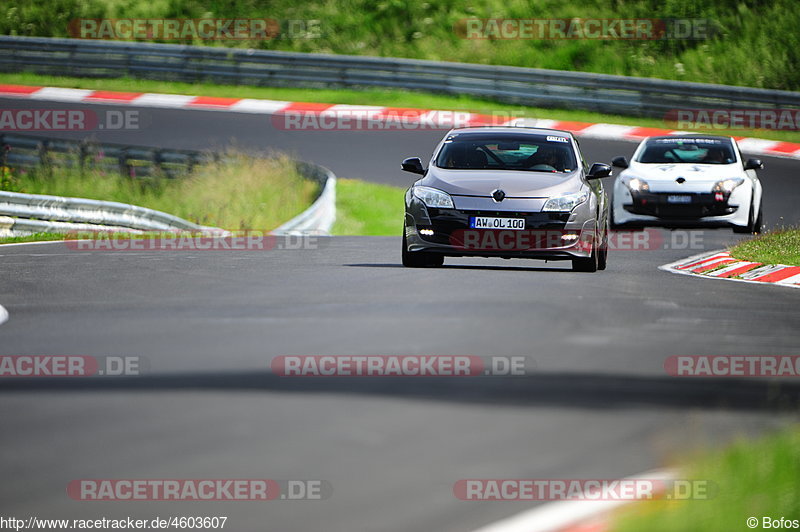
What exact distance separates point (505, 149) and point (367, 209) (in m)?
9.01

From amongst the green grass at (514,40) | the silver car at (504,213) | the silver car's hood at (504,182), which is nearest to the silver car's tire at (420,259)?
the silver car at (504,213)

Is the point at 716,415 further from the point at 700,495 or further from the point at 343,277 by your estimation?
the point at 343,277

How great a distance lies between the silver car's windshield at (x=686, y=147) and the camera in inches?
707

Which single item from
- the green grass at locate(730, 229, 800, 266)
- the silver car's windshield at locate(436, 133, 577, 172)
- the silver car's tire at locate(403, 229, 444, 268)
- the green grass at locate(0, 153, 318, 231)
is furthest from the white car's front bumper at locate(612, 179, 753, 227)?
the green grass at locate(0, 153, 318, 231)

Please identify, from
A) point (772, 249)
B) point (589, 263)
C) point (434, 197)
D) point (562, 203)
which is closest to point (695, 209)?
point (772, 249)

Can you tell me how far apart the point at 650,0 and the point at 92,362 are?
100 feet

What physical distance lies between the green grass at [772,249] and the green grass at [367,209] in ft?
23.7

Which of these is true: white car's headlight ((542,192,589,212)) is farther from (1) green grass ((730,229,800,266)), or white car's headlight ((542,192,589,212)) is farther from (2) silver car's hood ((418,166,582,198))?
(1) green grass ((730,229,800,266))

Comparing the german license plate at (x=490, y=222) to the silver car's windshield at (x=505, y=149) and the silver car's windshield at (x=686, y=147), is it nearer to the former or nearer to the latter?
the silver car's windshield at (x=505, y=149)

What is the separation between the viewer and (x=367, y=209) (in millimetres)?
22469

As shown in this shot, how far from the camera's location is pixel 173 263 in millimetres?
14477

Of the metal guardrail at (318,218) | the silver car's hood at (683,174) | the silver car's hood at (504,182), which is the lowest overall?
the metal guardrail at (318,218)

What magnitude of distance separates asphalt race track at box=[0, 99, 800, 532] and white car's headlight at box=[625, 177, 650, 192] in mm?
3404

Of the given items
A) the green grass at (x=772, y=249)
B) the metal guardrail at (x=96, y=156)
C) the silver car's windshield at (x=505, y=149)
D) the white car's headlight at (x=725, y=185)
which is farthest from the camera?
the metal guardrail at (x=96, y=156)
